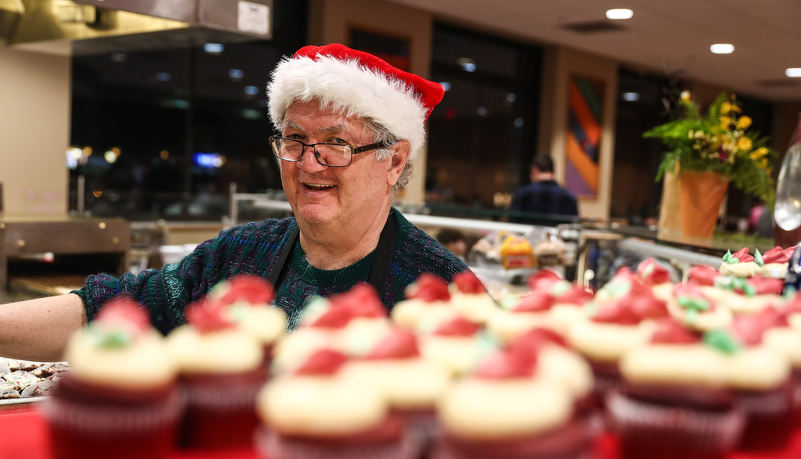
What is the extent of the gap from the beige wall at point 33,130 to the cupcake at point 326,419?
4.68 m

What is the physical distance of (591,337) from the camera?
773mm

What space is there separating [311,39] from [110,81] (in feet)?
6.72

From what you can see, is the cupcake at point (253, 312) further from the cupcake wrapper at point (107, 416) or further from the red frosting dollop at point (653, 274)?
the red frosting dollop at point (653, 274)

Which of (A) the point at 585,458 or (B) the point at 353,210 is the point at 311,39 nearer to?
(B) the point at 353,210

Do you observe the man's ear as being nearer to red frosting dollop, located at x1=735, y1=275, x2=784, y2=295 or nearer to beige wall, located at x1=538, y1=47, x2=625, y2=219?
red frosting dollop, located at x1=735, y1=275, x2=784, y2=295

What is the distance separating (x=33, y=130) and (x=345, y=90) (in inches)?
156

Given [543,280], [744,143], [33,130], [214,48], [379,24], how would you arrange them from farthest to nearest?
[379,24] → [214,48] → [33,130] → [744,143] → [543,280]

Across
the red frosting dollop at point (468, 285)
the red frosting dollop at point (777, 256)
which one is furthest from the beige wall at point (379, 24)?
the red frosting dollop at point (468, 285)

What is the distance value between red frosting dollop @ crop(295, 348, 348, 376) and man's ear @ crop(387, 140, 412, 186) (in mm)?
1306

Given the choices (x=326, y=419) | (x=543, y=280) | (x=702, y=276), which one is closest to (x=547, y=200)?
(x=702, y=276)

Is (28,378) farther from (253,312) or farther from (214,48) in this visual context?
(214,48)

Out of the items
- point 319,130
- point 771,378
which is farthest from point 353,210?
point 771,378

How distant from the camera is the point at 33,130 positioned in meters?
4.89

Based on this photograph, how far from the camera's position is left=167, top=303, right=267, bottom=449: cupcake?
70 centimetres
